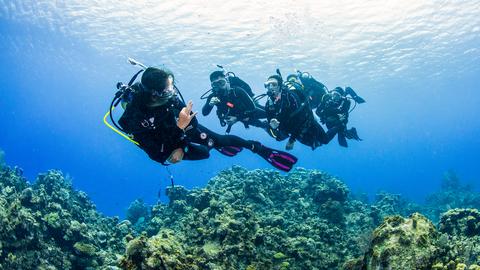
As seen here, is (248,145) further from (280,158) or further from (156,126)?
(156,126)

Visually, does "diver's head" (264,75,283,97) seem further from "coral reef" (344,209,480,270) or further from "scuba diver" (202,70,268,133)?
"coral reef" (344,209,480,270)

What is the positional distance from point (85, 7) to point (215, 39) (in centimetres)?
1059

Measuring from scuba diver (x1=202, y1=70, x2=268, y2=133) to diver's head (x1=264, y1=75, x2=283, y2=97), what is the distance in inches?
63.9

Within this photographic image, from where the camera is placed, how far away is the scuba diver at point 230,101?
10703 mm

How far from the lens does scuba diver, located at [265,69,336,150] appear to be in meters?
9.84

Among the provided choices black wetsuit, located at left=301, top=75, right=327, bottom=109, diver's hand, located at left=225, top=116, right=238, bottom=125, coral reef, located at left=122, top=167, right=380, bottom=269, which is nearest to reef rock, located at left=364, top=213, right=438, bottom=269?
coral reef, located at left=122, top=167, right=380, bottom=269

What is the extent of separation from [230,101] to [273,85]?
6.60 feet

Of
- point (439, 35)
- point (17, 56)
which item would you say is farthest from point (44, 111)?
point (439, 35)

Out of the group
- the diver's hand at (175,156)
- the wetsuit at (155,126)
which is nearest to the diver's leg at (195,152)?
the wetsuit at (155,126)

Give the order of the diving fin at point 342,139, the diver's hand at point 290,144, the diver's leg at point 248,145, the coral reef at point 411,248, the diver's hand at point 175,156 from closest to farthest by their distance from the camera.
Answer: the coral reef at point 411,248 → the diver's hand at point 175,156 → the diver's leg at point 248,145 → the diver's hand at point 290,144 → the diving fin at point 342,139

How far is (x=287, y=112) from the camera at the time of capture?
10.2 meters

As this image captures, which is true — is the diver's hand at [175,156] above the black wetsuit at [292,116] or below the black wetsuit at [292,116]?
below

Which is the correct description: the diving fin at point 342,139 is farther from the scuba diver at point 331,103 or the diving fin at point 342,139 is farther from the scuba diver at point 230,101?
the scuba diver at point 230,101

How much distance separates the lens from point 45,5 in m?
25.9
